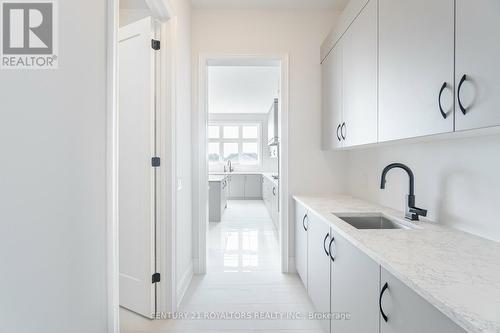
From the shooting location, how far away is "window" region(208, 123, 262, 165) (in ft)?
29.2

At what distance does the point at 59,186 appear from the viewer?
0.83 meters

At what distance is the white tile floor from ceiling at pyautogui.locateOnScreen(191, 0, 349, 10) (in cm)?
285

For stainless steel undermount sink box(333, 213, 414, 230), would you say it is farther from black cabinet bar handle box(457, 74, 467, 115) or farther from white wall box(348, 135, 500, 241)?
black cabinet bar handle box(457, 74, 467, 115)

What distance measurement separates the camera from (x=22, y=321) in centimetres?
71

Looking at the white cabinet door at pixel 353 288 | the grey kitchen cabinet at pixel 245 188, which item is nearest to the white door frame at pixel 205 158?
the white cabinet door at pixel 353 288

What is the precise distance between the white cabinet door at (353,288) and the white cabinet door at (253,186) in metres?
6.84

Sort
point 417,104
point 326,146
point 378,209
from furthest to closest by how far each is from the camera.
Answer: point 326,146
point 378,209
point 417,104

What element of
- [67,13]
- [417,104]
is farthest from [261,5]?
[67,13]

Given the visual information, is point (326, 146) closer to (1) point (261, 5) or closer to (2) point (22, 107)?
(1) point (261, 5)

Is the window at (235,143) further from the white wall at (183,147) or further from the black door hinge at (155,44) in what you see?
the black door hinge at (155,44)

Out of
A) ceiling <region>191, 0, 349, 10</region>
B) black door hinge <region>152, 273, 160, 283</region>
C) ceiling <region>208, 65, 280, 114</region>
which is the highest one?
ceiling <region>191, 0, 349, 10</region>

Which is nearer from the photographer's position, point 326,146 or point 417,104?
point 417,104

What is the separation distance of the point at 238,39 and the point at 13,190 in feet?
8.76

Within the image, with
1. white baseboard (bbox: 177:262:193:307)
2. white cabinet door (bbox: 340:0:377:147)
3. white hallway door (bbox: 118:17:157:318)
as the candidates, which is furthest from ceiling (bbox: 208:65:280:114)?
white baseboard (bbox: 177:262:193:307)
